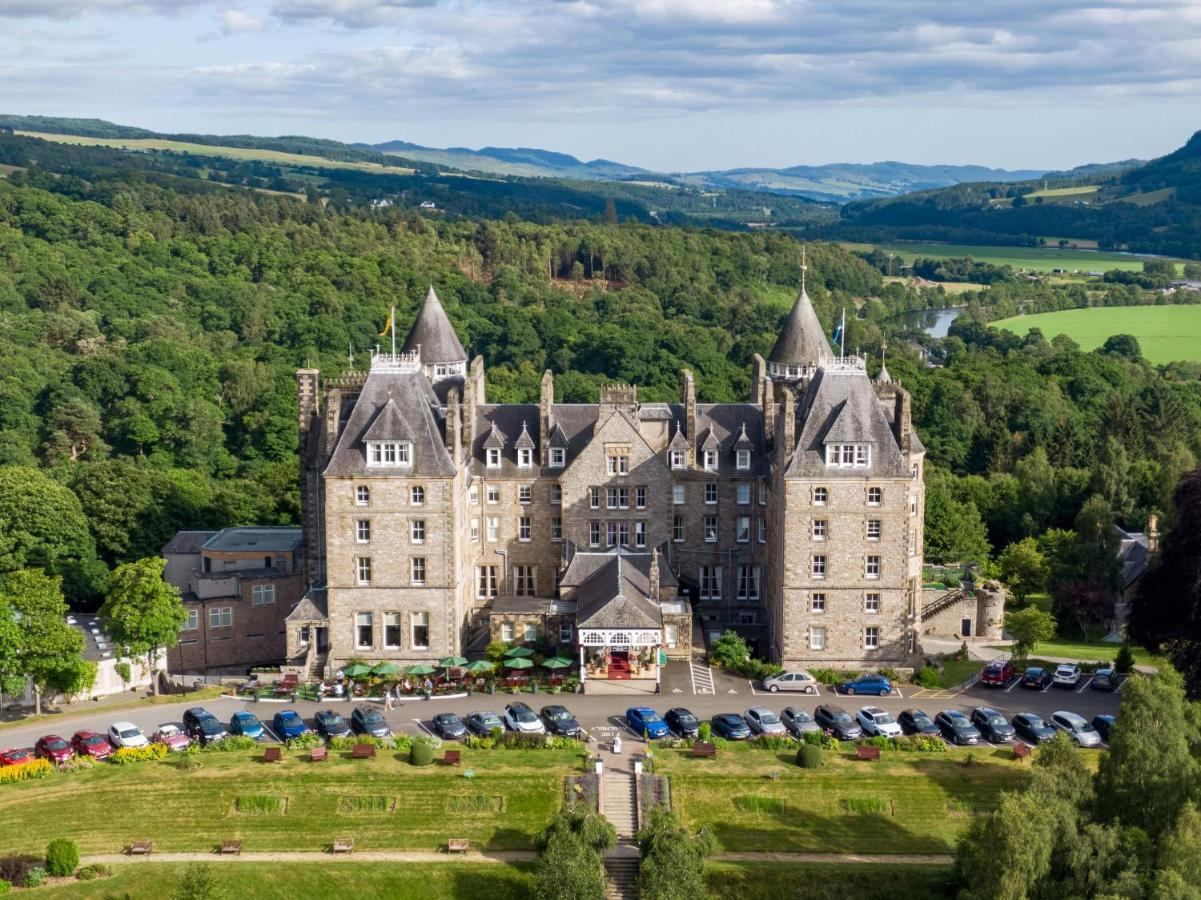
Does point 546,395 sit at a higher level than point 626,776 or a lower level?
higher

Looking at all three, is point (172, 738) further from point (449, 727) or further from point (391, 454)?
point (391, 454)

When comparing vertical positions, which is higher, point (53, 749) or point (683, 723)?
point (683, 723)

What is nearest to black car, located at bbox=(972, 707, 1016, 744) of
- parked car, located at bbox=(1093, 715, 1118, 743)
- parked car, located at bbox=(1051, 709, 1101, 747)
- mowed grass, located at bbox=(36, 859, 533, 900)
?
parked car, located at bbox=(1051, 709, 1101, 747)

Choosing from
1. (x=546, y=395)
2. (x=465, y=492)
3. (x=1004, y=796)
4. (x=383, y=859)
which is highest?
(x=546, y=395)

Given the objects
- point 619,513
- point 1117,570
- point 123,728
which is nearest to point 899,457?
point 619,513

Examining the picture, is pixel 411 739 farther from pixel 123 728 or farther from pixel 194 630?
pixel 194 630

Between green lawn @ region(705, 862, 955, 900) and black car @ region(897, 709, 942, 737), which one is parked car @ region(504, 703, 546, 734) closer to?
green lawn @ region(705, 862, 955, 900)

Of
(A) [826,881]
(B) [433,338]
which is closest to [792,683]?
(A) [826,881]
